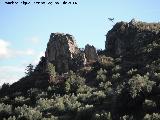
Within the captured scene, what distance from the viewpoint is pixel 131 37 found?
10331cm

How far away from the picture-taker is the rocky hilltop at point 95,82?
2383 inches

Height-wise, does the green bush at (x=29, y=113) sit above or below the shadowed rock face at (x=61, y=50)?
below

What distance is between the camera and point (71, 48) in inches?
3834

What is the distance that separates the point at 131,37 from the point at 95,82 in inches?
958

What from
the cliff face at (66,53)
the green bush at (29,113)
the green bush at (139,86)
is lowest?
the green bush at (29,113)

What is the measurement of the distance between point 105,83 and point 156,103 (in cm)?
2280

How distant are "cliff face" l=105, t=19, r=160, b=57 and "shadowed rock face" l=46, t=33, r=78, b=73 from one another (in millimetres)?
11581

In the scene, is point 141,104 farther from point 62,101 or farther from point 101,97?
point 62,101

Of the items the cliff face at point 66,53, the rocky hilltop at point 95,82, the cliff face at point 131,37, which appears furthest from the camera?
the cliff face at point 131,37

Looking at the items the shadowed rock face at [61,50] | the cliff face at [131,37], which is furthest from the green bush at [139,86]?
the shadowed rock face at [61,50]

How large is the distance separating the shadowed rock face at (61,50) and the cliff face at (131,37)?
38.0ft

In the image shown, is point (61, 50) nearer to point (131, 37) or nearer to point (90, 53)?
point (90, 53)

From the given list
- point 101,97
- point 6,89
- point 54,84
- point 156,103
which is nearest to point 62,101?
point 101,97

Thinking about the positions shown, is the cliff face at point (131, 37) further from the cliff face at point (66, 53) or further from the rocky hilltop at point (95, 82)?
the cliff face at point (66, 53)
